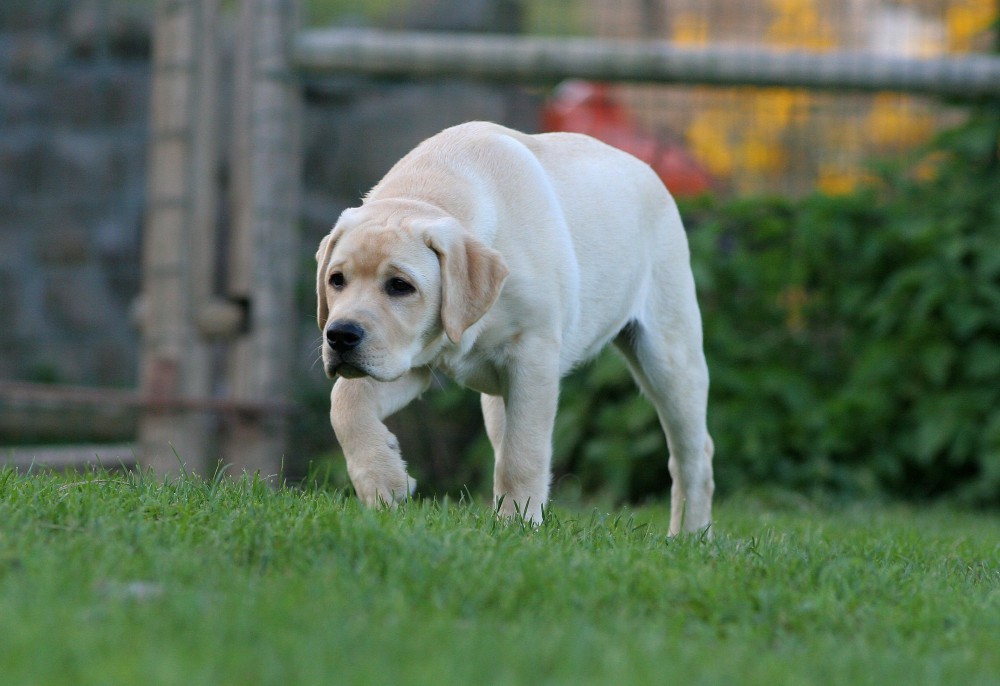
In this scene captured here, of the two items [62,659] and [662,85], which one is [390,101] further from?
[62,659]

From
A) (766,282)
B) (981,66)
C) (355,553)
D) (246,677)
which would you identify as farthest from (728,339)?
(246,677)

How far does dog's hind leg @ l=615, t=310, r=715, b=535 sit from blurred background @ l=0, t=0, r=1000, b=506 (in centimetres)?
199

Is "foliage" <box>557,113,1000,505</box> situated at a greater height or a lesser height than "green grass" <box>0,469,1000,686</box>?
lesser

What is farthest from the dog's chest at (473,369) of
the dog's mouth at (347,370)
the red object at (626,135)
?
the red object at (626,135)

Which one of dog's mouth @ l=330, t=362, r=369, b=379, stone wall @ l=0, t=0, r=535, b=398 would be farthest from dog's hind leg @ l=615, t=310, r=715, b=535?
stone wall @ l=0, t=0, r=535, b=398

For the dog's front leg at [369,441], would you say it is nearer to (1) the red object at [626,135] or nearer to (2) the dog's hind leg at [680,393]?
(2) the dog's hind leg at [680,393]

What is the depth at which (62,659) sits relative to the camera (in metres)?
2.31

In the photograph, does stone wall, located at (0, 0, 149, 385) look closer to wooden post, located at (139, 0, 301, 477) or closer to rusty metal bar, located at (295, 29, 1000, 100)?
wooden post, located at (139, 0, 301, 477)

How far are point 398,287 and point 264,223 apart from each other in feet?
11.6

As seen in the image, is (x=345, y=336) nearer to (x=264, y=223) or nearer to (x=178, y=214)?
(x=178, y=214)

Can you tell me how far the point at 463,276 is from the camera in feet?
13.1

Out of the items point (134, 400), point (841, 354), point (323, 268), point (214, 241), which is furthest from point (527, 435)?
point (841, 354)

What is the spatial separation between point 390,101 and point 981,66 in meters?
3.94

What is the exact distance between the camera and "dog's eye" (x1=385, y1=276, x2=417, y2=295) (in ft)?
13.2
